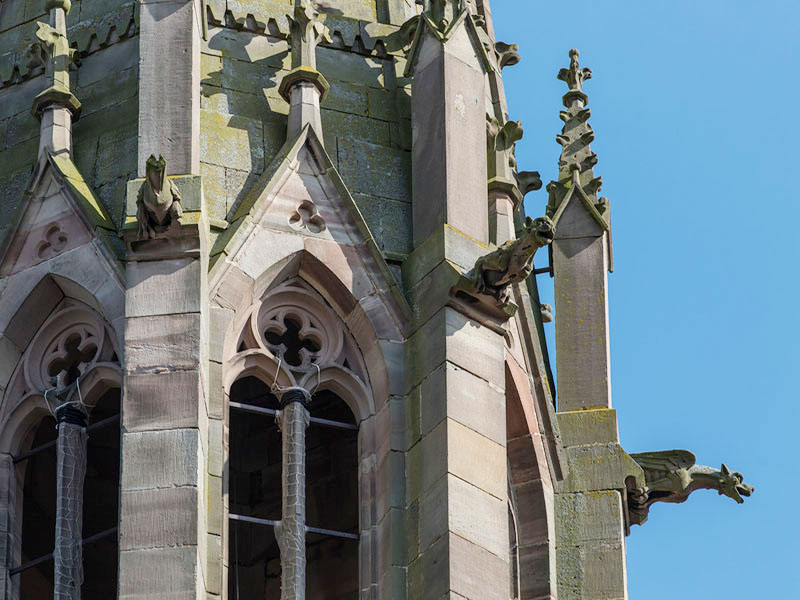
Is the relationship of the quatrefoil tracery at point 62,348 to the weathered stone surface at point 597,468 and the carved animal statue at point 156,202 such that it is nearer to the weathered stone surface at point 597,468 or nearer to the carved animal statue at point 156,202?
the carved animal statue at point 156,202

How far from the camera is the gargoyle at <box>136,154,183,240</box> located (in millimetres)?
32625

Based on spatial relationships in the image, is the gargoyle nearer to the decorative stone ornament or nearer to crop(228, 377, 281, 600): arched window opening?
the decorative stone ornament

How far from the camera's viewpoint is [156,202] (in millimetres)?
32688

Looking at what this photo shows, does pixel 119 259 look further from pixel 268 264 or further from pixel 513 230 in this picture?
pixel 513 230

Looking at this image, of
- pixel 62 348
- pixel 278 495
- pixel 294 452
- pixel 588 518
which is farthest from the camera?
pixel 278 495

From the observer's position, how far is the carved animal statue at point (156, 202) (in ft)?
107

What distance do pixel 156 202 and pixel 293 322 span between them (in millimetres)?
1892

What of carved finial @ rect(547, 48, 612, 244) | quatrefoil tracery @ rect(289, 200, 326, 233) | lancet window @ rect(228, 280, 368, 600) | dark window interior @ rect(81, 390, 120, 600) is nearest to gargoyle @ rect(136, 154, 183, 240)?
lancet window @ rect(228, 280, 368, 600)

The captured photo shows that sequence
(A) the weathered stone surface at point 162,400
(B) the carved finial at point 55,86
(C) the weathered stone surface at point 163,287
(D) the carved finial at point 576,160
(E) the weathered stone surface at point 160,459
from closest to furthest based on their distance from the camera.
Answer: (E) the weathered stone surface at point 160,459 → (A) the weathered stone surface at point 162,400 → (C) the weathered stone surface at point 163,287 → (B) the carved finial at point 55,86 → (D) the carved finial at point 576,160

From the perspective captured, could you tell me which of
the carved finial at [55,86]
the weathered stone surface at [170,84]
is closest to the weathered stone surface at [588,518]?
the weathered stone surface at [170,84]

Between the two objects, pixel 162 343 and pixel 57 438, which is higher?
pixel 162 343

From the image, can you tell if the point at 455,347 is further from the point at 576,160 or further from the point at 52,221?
the point at 576,160

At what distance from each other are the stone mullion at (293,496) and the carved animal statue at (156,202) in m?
1.77

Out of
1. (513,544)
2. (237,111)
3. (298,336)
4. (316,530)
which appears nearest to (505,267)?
(298,336)
